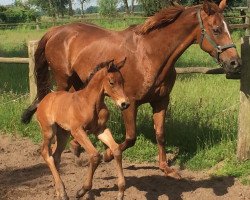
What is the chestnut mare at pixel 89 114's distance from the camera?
13.1 feet

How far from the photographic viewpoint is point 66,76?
6.21 metres

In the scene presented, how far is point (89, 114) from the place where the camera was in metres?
4.23

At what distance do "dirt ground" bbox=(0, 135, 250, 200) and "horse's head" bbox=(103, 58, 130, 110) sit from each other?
4.12ft

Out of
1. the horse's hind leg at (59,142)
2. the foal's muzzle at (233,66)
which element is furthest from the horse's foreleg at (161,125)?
the horse's hind leg at (59,142)

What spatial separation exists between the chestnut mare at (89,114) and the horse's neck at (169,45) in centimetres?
102

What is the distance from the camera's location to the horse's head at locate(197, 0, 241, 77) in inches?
180

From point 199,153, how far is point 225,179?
2.40 feet

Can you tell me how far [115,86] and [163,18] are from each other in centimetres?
154

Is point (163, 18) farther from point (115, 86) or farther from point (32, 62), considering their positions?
point (32, 62)

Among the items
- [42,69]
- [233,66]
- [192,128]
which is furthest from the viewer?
[42,69]

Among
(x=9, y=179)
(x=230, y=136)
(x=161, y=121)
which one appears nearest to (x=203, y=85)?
(x=230, y=136)

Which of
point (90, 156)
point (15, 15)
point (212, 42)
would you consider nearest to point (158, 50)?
point (212, 42)

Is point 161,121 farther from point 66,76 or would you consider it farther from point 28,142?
point 28,142

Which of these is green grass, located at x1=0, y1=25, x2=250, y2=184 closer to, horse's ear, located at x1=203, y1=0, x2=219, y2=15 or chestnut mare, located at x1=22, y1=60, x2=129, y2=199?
chestnut mare, located at x1=22, y1=60, x2=129, y2=199
